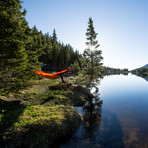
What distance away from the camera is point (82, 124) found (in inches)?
233

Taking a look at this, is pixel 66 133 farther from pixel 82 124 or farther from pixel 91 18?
pixel 91 18

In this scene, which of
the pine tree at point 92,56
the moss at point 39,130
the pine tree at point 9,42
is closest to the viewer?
the moss at point 39,130

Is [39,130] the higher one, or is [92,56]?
[92,56]

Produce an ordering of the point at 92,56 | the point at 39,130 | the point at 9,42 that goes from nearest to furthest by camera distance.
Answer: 1. the point at 39,130
2. the point at 9,42
3. the point at 92,56

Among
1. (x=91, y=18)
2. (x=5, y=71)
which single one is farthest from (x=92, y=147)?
(x=91, y=18)

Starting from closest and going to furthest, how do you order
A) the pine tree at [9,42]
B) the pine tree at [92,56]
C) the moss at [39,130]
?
the moss at [39,130] → the pine tree at [9,42] → the pine tree at [92,56]

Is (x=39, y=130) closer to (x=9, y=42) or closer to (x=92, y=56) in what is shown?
(x=9, y=42)

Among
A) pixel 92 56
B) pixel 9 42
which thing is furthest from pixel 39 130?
pixel 92 56

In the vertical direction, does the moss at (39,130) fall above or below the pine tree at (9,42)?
below

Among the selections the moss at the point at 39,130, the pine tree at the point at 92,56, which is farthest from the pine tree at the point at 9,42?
the pine tree at the point at 92,56

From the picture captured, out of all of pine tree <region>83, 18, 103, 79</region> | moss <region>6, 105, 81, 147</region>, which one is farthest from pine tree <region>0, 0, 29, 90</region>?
pine tree <region>83, 18, 103, 79</region>

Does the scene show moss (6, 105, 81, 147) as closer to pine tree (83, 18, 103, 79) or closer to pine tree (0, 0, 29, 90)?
pine tree (0, 0, 29, 90)

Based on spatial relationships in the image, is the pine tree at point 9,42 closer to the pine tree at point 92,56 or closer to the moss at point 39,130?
the moss at point 39,130

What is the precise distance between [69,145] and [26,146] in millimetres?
2144
